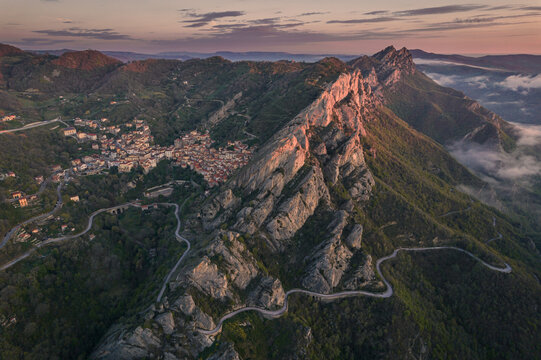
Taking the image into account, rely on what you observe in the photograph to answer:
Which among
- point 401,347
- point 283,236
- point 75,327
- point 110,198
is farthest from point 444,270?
point 110,198

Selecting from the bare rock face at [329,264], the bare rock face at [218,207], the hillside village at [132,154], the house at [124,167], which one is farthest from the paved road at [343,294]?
the house at [124,167]

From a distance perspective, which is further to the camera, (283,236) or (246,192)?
(246,192)

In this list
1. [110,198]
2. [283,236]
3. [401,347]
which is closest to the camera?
[401,347]

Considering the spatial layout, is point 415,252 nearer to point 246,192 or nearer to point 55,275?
point 246,192

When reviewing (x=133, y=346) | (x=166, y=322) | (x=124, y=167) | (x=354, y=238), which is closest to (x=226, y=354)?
(x=166, y=322)

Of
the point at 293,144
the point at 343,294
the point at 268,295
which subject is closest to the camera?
the point at 268,295

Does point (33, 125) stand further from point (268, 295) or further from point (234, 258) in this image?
point (268, 295)

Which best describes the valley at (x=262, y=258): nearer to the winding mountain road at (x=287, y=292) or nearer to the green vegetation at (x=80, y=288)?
the green vegetation at (x=80, y=288)
